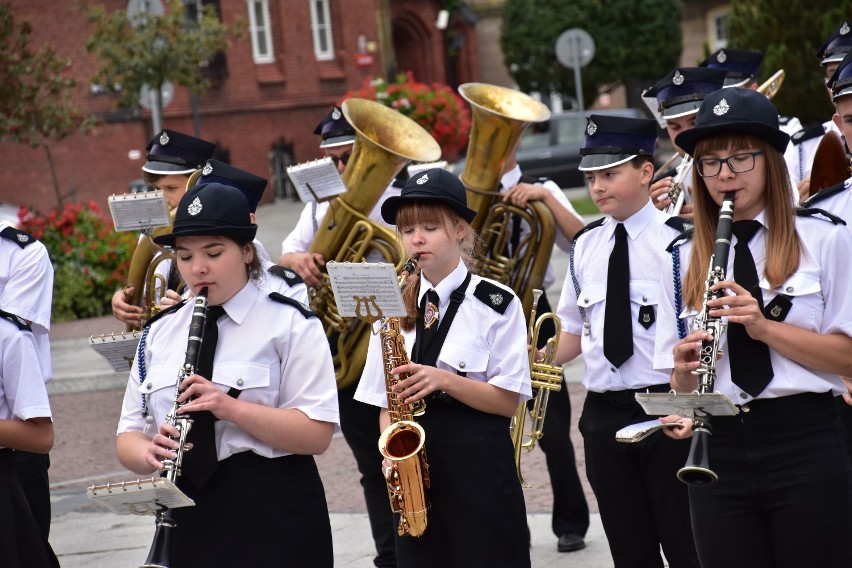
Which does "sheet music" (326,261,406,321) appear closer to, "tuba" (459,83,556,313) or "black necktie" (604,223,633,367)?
"black necktie" (604,223,633,367)

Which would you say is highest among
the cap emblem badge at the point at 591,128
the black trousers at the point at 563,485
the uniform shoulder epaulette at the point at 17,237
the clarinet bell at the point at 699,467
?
the cap emblem badge at the point at 591,128

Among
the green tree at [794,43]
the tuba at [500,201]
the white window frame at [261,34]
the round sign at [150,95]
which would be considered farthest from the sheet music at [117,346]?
the white window frame at [261,34]

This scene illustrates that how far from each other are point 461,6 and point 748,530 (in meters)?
39.7

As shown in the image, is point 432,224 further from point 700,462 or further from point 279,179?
point 279,179

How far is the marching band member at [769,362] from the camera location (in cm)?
374

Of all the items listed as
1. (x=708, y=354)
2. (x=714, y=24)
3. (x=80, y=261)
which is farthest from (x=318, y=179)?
(x=714, y=24)

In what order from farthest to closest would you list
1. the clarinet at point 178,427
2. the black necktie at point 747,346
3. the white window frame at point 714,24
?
1. the white window frame at point 714,24
2. the black necktie at point 747,346
3. the clarinet at point 178,427

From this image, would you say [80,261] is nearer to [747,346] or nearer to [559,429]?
[559,429]

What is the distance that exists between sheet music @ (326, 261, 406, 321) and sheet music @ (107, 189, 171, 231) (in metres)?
1.54

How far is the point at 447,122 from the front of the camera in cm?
1577

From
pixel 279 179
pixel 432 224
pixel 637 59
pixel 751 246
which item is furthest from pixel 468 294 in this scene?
pixel 637 59

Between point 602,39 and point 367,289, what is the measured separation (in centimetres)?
3494

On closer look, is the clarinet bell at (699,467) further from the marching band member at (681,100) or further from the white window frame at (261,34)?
the white window frame at (261,34)

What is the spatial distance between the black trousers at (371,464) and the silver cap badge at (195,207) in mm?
2381
